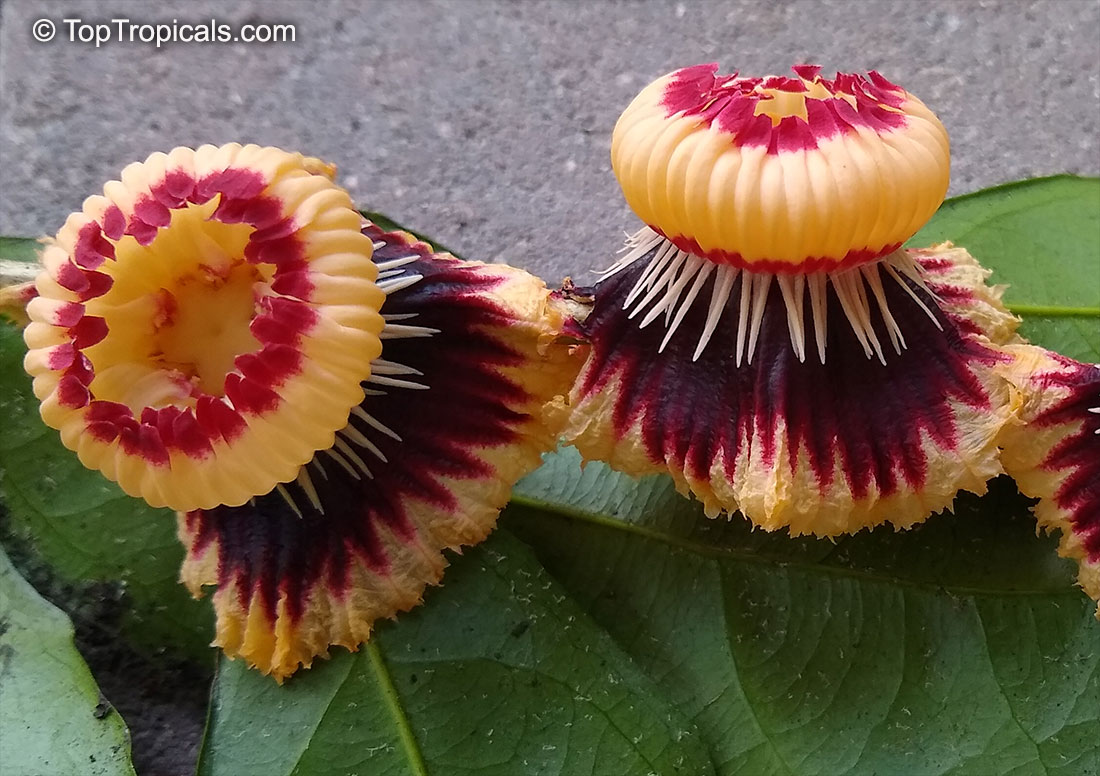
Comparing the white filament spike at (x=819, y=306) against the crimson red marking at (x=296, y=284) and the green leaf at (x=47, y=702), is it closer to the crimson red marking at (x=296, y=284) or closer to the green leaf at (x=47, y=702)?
the crimson red marking at (x=296, y=284)

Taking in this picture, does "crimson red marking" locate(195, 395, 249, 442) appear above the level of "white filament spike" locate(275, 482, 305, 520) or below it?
above

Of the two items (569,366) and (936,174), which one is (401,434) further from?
(936,174)

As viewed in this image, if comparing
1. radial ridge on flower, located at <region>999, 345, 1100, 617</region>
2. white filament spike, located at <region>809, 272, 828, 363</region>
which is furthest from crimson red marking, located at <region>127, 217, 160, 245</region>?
radial ridge on flower, located at <region>999, 345, 1100, 617</region>

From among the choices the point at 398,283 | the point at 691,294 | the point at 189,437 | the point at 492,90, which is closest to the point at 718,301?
the point at 691,294

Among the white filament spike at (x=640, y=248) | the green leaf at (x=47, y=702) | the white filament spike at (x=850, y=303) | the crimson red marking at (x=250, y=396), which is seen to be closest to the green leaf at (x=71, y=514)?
the green leaf at (x=47, y=702)

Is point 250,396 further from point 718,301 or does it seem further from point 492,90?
point 492,90

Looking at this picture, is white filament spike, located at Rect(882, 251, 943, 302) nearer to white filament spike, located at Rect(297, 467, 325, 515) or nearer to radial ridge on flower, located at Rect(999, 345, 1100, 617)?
radial ridge on flower, located at Rect(999, 345, 1100, 617)
